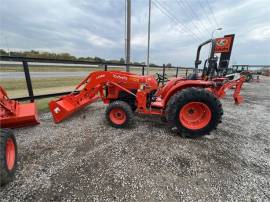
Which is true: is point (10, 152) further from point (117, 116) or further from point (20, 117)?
point (117, 116)

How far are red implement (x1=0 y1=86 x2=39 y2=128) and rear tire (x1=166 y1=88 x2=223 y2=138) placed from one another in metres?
2.55

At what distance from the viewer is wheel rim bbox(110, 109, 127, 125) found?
3076mm

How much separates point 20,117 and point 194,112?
314cm

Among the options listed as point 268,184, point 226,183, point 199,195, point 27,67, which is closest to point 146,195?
point 199,195

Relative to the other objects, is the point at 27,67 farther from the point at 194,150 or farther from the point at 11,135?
the point at 194,150

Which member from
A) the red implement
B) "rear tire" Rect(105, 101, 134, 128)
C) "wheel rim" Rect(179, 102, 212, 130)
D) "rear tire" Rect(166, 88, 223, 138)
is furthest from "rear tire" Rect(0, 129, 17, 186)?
"wheel rim" Rect(179, 102, 212, 130)

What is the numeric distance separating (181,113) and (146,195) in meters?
1.57

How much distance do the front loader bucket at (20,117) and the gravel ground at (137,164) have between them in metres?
0.18

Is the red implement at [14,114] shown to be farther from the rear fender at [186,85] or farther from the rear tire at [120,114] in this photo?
the rear fender at [186,85]

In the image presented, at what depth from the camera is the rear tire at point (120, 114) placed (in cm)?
298

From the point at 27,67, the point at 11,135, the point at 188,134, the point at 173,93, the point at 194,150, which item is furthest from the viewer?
the point at 27,67

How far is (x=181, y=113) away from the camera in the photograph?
2.78 metres

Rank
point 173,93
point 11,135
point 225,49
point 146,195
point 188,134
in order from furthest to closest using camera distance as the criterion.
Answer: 1. point 225,49
2. point 173,93
3. point 188,134
4. point 11,135
5. point 146,195

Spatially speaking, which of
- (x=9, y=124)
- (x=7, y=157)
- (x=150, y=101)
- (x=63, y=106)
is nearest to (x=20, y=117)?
(x=9, y=124)
